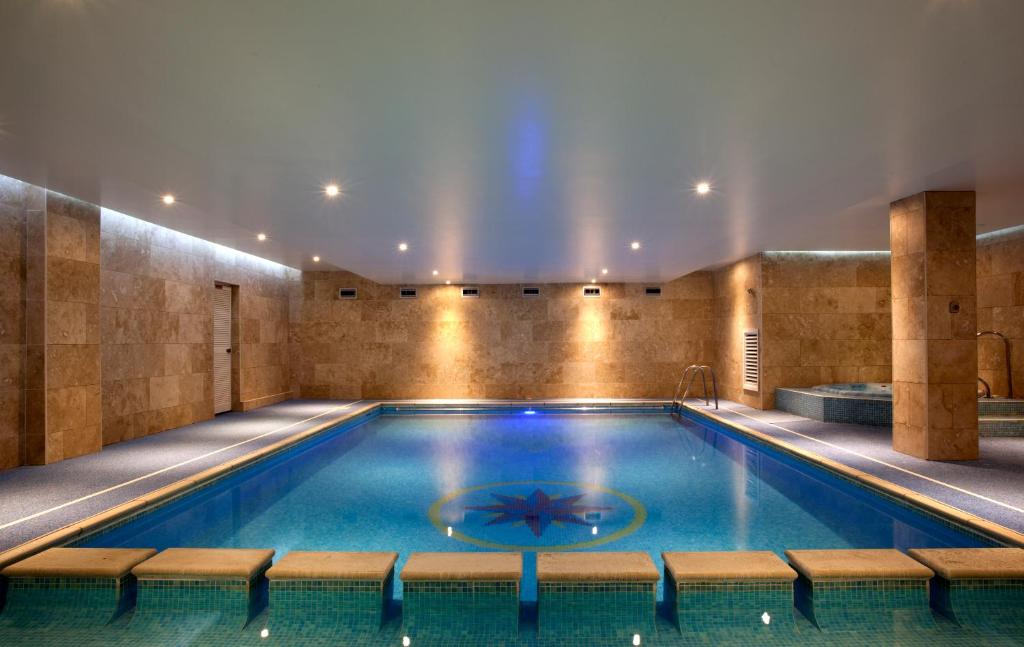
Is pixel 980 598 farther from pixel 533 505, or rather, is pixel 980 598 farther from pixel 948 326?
pixel 948 326

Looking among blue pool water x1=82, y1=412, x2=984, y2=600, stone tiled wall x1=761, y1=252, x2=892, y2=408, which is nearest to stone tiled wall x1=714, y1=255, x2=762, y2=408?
stone tiled wall x1=761, y1=252, x2=892, y2=408

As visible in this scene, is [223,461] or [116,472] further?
[223,461]

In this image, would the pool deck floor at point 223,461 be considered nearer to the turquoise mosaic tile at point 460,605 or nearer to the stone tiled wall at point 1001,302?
the stone tiled wall at point 1001,302

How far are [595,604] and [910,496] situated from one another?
125 inches

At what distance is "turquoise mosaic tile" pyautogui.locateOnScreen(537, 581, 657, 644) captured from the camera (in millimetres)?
2961

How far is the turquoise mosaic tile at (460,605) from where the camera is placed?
2967 mm

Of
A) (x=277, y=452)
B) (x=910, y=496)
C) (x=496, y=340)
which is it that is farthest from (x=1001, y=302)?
(x=277, y=452)

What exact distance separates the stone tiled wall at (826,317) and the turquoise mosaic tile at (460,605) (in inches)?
335

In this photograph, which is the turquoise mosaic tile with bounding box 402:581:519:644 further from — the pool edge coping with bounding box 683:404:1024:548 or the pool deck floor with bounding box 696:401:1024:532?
the pool deck floor with bounding box 696:401:1024:532

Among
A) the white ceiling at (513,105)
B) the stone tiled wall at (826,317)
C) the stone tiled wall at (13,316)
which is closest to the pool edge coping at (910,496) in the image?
the white ceiling at (513,105)

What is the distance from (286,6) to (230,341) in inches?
367

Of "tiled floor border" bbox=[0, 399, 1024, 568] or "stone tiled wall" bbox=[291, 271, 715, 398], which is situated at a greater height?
"stone tiled wall" bbox=[291, 271, 715, 398]

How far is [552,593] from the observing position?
3010 mm

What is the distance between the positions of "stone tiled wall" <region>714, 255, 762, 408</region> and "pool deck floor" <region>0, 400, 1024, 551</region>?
2.28m
